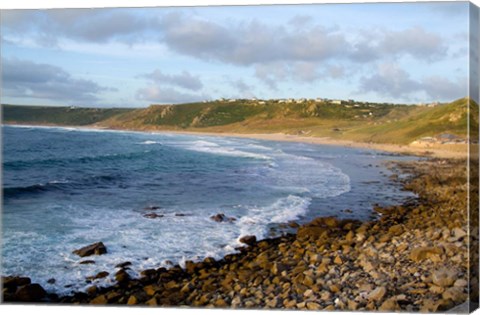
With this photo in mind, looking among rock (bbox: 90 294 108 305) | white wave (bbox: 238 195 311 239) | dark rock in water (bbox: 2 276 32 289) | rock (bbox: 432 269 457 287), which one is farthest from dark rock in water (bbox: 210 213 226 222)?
rock (bbox: 432 269 457 287)

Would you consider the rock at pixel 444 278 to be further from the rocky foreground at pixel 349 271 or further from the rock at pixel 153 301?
the rock at pixel 153 301

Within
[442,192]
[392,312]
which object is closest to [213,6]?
[442,192]

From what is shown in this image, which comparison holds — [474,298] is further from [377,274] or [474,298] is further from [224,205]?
[224,205]

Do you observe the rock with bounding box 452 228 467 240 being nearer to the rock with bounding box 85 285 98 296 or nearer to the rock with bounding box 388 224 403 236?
the rock with bounding box 388 224 403 236

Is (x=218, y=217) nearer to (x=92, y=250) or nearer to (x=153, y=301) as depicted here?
(x=153, y=301)

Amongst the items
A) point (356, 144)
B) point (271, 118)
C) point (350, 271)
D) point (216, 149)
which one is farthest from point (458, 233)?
point (216, 149)

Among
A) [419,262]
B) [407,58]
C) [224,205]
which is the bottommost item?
[419,262]
